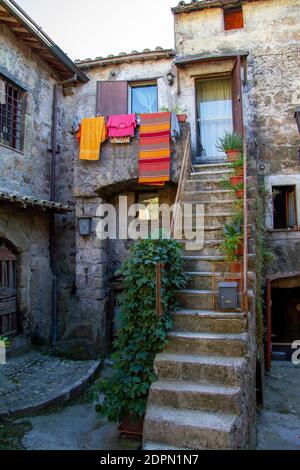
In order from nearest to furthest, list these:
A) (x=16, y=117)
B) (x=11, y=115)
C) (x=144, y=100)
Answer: (x=11, y=115), (x=16, y=117), (x=144, y=100)

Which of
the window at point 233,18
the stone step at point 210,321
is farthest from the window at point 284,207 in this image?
the stone step at point 210,321

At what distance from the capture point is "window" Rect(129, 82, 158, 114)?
904cm

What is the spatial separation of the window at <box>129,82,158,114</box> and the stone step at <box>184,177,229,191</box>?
3253mm

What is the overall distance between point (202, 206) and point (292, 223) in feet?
10.5

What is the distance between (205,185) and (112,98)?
392 cm

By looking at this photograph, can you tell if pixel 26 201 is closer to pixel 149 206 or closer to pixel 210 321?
pixel 149 206

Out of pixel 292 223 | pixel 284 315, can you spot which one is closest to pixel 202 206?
pixel 292 223

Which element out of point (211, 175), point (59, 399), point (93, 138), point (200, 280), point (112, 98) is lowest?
point (59, 399)

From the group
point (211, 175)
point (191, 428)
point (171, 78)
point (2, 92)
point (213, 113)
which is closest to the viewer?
point (191, 428)

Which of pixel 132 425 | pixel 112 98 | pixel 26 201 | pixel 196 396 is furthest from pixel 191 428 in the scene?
pixel 112 98

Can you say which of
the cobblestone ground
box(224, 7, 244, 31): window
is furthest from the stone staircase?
box(224, 7, 244, 31): window

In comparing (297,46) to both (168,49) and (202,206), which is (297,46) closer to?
(168,49)

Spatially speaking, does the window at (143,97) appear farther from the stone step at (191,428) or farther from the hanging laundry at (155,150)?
the stone step at (191,428)

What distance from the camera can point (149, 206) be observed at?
8.50 metres
